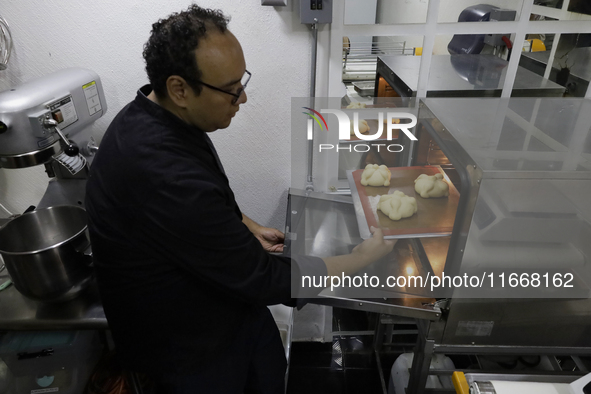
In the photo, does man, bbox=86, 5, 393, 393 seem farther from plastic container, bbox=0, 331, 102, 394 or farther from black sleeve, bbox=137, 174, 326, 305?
plastic container, bbox=0, 331, 102, 394

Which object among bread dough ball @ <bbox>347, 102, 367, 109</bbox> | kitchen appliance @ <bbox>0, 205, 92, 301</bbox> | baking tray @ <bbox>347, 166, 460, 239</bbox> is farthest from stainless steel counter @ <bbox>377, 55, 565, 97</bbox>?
kitchen appliance @ <bbox>0, 205, 92, 301</bbox>

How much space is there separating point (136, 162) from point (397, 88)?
1035mm

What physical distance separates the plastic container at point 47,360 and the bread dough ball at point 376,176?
114 centimetres

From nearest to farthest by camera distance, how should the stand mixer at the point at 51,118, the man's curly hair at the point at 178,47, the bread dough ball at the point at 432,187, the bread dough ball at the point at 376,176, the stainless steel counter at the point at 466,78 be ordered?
1. the man's curly hair at the point at 178,47
2. the stand mixer at the point at 51,118
3. the bread dough ball at the point at 432,187
4. the bread dough ball at the point at 376,176
5. the stainless steel counter at the point at 466,78

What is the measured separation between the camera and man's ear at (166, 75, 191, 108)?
2.78ft

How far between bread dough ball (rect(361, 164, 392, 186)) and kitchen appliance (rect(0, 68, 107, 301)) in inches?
34.8

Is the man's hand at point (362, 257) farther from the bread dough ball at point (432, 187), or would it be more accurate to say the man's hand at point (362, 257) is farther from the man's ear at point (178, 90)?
the man's ear at point (178, 90)

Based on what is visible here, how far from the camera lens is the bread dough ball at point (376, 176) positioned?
1328mm

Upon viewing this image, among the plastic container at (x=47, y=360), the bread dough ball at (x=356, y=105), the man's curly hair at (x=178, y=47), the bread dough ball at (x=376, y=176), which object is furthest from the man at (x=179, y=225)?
the bread dough ball at (x=356, y=105)

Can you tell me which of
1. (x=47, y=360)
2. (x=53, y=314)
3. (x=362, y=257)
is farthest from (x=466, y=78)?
(x=47, y=360)

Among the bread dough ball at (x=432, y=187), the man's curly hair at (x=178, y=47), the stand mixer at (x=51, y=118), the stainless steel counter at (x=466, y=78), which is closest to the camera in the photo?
the man's curly hair at (x=178, y=47)

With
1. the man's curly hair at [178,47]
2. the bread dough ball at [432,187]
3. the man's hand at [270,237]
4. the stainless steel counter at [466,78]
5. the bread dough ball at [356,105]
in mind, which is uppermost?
the man's curly hair at [178,47]

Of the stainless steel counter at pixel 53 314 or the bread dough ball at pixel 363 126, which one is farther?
the bread dough ball at pixel 363 126

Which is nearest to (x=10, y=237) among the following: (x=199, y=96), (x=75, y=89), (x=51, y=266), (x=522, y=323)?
(x=51, y=266)
